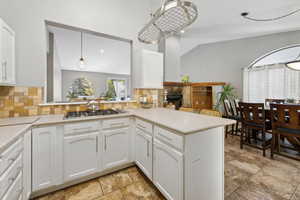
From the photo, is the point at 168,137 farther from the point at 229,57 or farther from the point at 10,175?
the point at 229,57

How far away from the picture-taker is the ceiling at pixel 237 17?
255 cm

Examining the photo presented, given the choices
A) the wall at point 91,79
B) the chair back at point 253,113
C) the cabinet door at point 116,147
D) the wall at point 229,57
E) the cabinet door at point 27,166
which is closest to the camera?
the cabinet door at point 27,166

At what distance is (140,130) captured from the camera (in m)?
→ 1.83

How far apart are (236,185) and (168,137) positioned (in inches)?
50.0

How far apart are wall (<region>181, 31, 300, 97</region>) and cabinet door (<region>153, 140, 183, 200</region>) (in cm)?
471

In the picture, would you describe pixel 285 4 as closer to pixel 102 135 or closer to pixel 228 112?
pixel 228 112

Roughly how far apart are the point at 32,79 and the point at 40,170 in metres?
1.22

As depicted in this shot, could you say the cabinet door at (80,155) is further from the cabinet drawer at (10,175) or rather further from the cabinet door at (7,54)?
the cabinet door at (7,54)

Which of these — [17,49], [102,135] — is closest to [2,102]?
[17,49]

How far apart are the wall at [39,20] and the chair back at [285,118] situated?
10.7 ft

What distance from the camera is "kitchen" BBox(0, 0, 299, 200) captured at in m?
1.18

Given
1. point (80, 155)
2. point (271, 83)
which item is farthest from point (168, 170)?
point (271, 83)

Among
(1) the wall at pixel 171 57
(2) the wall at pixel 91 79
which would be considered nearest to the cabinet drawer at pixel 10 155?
(2) the wall at pixel 91 79

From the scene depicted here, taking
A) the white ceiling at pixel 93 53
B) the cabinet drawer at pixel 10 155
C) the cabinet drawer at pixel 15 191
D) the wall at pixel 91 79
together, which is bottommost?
the cabinet drawer at pixel 15 191
